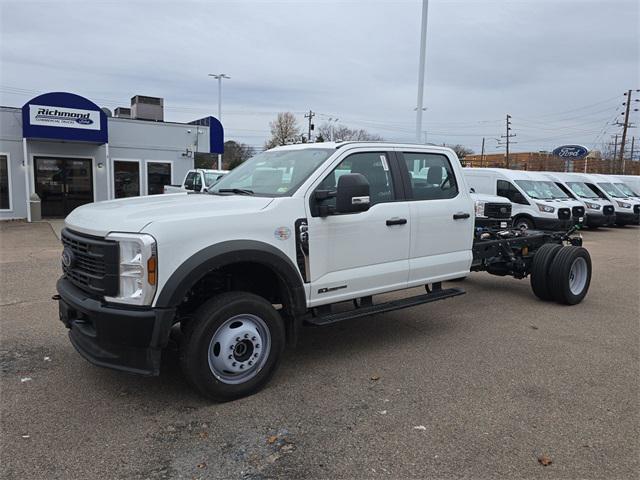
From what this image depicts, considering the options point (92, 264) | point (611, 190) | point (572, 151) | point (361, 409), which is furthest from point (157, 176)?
point (572, 151)

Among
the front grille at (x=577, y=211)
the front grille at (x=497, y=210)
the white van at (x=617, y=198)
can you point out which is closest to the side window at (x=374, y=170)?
the front grille at (x=497, y=210)

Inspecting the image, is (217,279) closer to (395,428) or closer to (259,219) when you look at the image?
(259,219)

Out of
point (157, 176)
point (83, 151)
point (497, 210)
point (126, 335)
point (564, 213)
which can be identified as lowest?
point (126, 335)

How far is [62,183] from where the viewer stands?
66.0 feet

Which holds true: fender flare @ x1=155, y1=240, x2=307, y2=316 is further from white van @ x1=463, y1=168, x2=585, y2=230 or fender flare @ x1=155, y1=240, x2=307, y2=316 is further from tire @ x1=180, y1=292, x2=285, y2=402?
white van @ x1=463, y1=168, x2=585, y2=230

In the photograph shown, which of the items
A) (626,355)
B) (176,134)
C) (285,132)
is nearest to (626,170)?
(285,132)

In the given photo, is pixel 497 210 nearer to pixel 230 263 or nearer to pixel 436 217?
pixel 436 217

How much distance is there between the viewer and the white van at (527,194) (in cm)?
1614

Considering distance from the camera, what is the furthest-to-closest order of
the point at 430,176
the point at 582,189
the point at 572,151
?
the point at 572,151 → the point at 582,189 → the point at 430,176

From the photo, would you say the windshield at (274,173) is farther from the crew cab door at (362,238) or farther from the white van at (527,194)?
the white van at (527,194)

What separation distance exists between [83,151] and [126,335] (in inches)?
739

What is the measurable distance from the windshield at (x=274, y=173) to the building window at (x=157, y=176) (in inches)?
690

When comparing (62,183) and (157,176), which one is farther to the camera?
(157,176)

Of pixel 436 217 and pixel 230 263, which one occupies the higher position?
pixel 436 217
